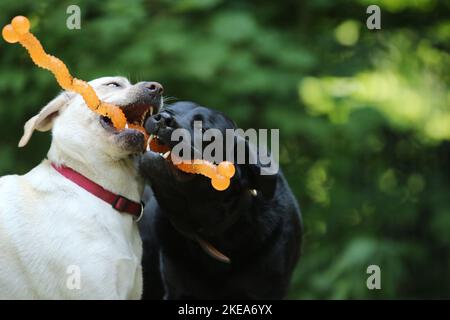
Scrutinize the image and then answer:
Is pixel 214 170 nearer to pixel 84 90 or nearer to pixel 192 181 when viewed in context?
pixel 192 181

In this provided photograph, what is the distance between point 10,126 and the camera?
5.76m

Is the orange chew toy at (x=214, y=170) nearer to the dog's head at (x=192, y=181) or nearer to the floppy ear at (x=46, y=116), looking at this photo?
the dog's head at (x=192, y=181)

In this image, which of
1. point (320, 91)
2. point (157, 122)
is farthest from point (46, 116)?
point (320, 91)

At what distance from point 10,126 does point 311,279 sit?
2462 mm

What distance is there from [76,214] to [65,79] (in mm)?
541

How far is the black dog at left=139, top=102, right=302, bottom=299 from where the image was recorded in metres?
3.64

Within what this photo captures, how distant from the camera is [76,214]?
10.7 ft

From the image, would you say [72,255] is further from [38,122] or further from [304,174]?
[304,174]

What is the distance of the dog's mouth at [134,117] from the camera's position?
133 inches

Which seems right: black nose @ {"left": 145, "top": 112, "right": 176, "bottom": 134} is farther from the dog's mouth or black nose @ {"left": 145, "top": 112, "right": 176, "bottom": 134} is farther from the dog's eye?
the dog's eye

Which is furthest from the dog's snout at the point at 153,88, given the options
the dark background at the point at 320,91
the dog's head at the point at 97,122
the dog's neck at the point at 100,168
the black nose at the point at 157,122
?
the dark background at the point at 320,91

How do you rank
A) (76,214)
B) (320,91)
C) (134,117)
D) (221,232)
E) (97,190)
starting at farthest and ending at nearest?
(320,91) < (221,232) < (134,117) < (97,190) < (76,214)

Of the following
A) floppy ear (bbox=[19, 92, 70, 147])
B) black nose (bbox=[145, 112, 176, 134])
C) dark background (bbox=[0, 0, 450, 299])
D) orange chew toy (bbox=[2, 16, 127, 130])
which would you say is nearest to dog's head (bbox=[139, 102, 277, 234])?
black nose (bbox=[145, 112, 176, 134])
